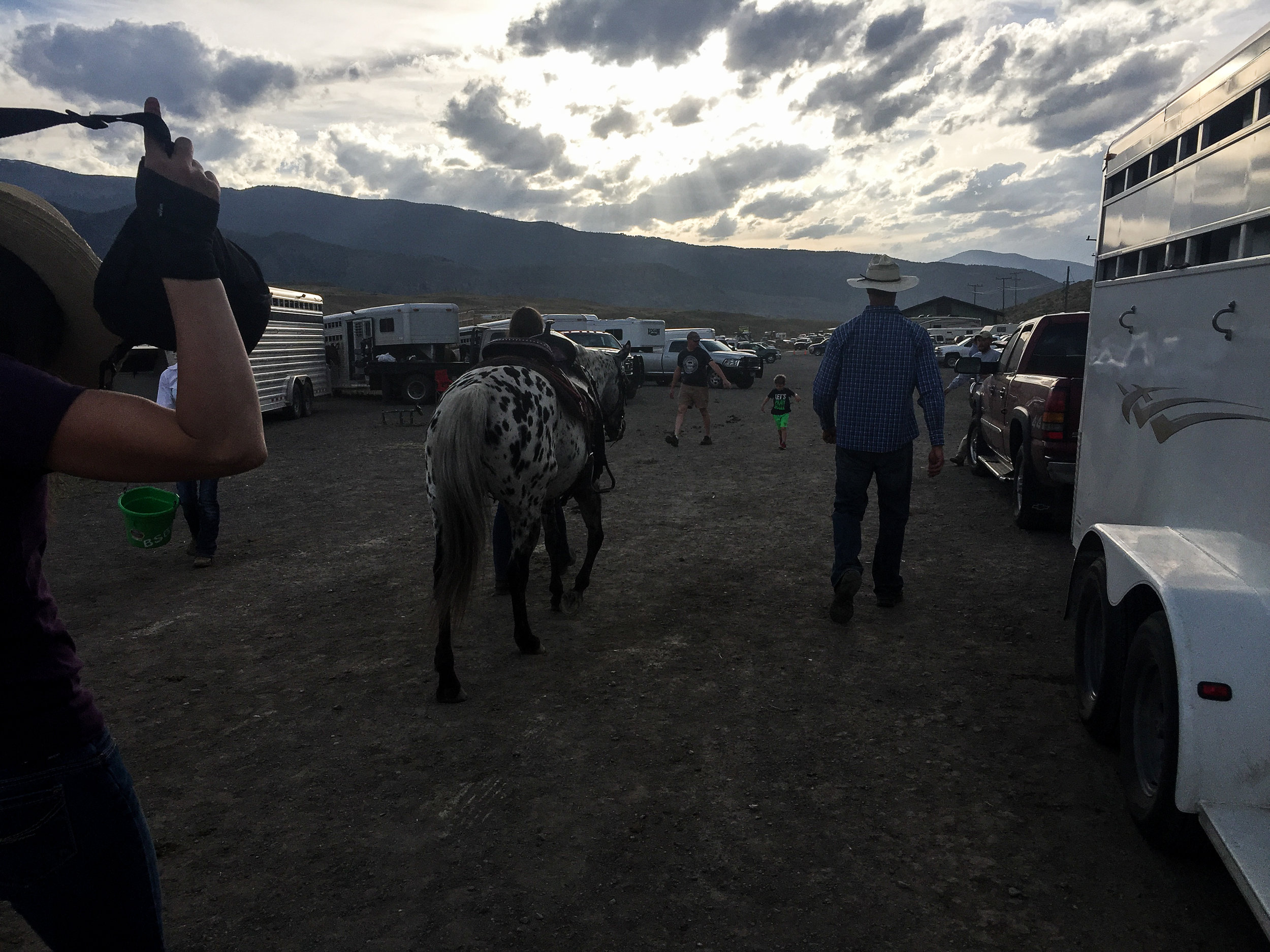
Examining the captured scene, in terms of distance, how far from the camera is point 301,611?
6078mm

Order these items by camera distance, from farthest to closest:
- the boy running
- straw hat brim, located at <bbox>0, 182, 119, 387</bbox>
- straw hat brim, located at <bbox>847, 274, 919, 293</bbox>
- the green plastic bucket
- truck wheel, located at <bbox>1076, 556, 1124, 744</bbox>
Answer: the boy running
the green plastic bucket
straw hat brim, located at <bbox>847, 274, 919, 293</bbox>
truck wheel, located at <bbox>1076, 556, 1124, 744</bbox>
straw hat brim, located at <bbox>0, 182, 119, 387</bbox>

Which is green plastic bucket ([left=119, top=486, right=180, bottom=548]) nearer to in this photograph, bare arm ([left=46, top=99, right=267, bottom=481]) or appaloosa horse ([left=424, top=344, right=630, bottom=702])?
appaloosa horse ([left=424, top=344, right=630, bottom=702])

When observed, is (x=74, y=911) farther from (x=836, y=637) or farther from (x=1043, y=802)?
(x=836, y=637)

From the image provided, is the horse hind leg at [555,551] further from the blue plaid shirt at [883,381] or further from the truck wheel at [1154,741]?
the truck wheel at [1154,741]

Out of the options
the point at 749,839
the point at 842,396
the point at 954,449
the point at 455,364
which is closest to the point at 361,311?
the point at 455,364

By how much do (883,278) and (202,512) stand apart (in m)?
6.17

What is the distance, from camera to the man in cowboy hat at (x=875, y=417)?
18.1ft

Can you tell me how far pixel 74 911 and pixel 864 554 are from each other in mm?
6606

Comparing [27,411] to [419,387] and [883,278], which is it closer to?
[883,278]

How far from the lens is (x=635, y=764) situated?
3820mm

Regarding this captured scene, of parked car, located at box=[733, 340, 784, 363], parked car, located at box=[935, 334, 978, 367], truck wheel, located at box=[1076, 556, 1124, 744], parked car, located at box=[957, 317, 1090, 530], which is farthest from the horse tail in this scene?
parked car, located at box=[733, 340, 784, 363]

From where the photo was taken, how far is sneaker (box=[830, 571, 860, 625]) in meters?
5.51

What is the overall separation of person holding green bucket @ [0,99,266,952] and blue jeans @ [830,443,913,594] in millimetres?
4727

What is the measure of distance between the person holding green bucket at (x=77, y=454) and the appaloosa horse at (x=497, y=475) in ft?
9.84
